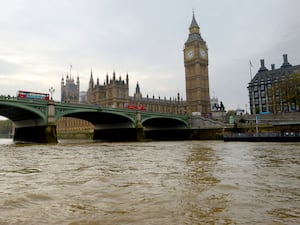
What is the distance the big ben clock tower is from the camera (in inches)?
3664

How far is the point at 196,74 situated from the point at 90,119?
168ft

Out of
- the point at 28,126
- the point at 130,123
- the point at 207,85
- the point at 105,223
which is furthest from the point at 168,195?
→ the point at 207,85

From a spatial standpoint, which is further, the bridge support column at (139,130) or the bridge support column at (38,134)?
the bridge support column at (139,130)

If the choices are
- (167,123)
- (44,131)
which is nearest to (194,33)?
(167,123)

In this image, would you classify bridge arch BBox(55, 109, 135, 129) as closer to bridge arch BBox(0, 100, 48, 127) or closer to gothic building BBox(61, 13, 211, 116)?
bridge arch BBox(0, 100, 48, 127)

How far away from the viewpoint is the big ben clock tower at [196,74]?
93075 mm

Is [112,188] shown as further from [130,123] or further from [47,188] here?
[130,123]

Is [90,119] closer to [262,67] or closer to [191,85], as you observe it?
[191,85]

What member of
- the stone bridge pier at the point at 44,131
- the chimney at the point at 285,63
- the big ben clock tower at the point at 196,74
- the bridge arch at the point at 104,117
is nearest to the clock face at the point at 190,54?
the big ben clock tower at the point at 196,74

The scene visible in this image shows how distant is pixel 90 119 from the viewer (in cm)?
5403

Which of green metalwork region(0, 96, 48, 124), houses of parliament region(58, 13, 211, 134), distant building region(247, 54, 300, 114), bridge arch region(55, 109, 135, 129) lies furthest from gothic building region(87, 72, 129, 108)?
green metalwork region(0, 96, 48, 124)

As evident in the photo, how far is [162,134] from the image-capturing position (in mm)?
→ 68000

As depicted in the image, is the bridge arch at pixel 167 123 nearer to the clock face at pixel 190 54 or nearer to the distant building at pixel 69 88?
the clock face at pixel 190 54

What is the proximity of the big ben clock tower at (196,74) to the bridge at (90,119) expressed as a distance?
28401 millimetres
